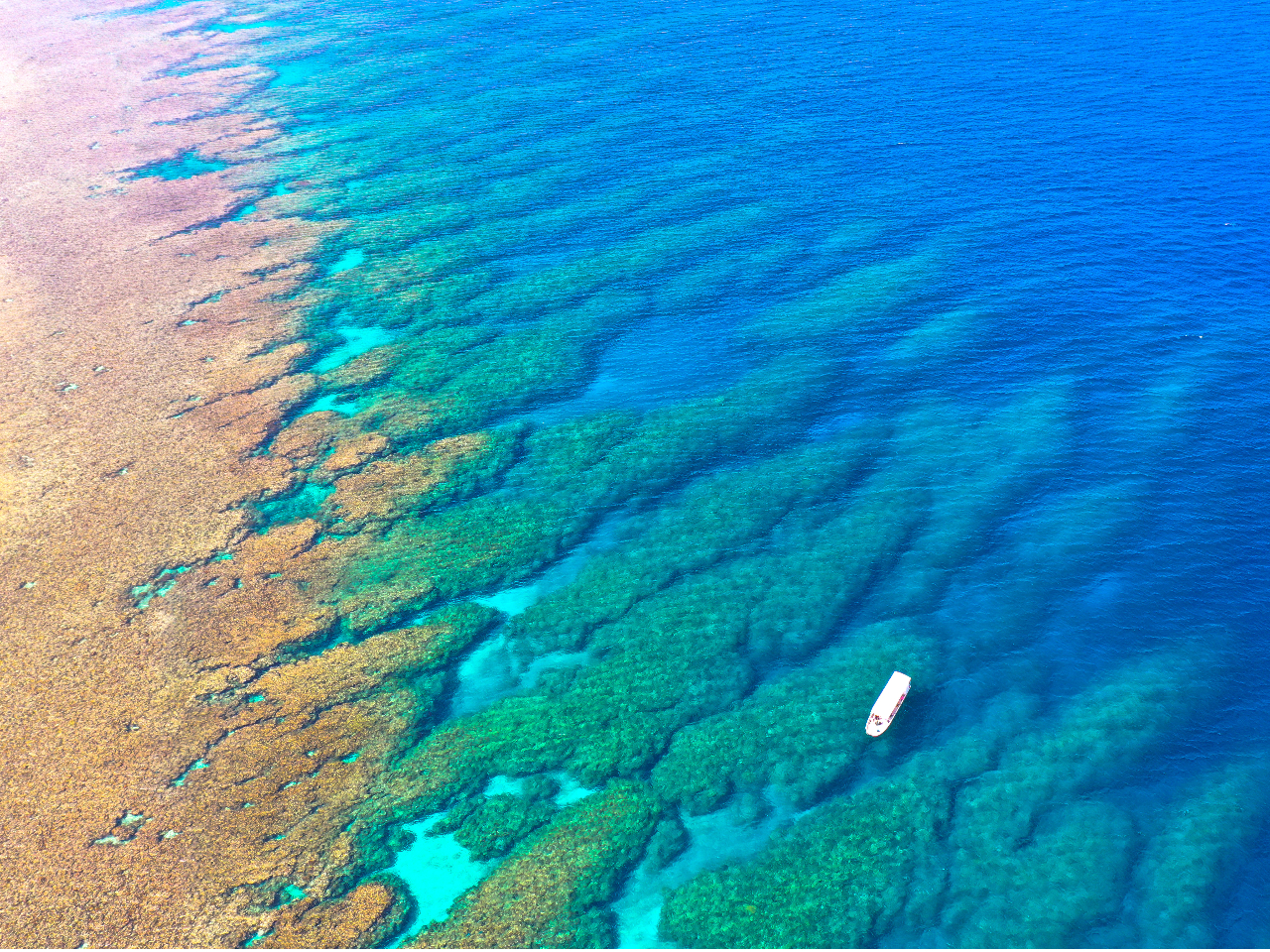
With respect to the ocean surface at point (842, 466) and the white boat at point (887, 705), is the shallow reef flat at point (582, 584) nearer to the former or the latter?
the ocean surface at point (842, 466)

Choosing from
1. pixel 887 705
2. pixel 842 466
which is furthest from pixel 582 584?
pixel 842 466

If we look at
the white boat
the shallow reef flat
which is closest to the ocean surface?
the shallow reef flat

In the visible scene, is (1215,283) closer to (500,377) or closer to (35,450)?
(500,377)

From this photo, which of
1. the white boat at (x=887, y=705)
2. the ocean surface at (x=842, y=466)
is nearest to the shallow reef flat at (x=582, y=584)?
the ocean surface at (x=842, y=466)

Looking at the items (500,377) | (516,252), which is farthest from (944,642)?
(516,252)

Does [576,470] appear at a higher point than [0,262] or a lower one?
lower

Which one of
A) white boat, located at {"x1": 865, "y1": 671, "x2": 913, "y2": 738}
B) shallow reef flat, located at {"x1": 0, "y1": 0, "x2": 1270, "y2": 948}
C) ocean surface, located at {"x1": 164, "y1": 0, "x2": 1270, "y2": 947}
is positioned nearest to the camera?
shallow reef flat, located at {"x1": 0, "y1": 0, "x2": 1270, "y2": 948}

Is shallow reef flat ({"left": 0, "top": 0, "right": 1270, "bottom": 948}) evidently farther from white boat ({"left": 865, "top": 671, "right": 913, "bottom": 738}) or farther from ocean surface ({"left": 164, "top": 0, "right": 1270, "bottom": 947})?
white boat ({"left": 865, "top": 671, "right": 913, "bottom": 738})
